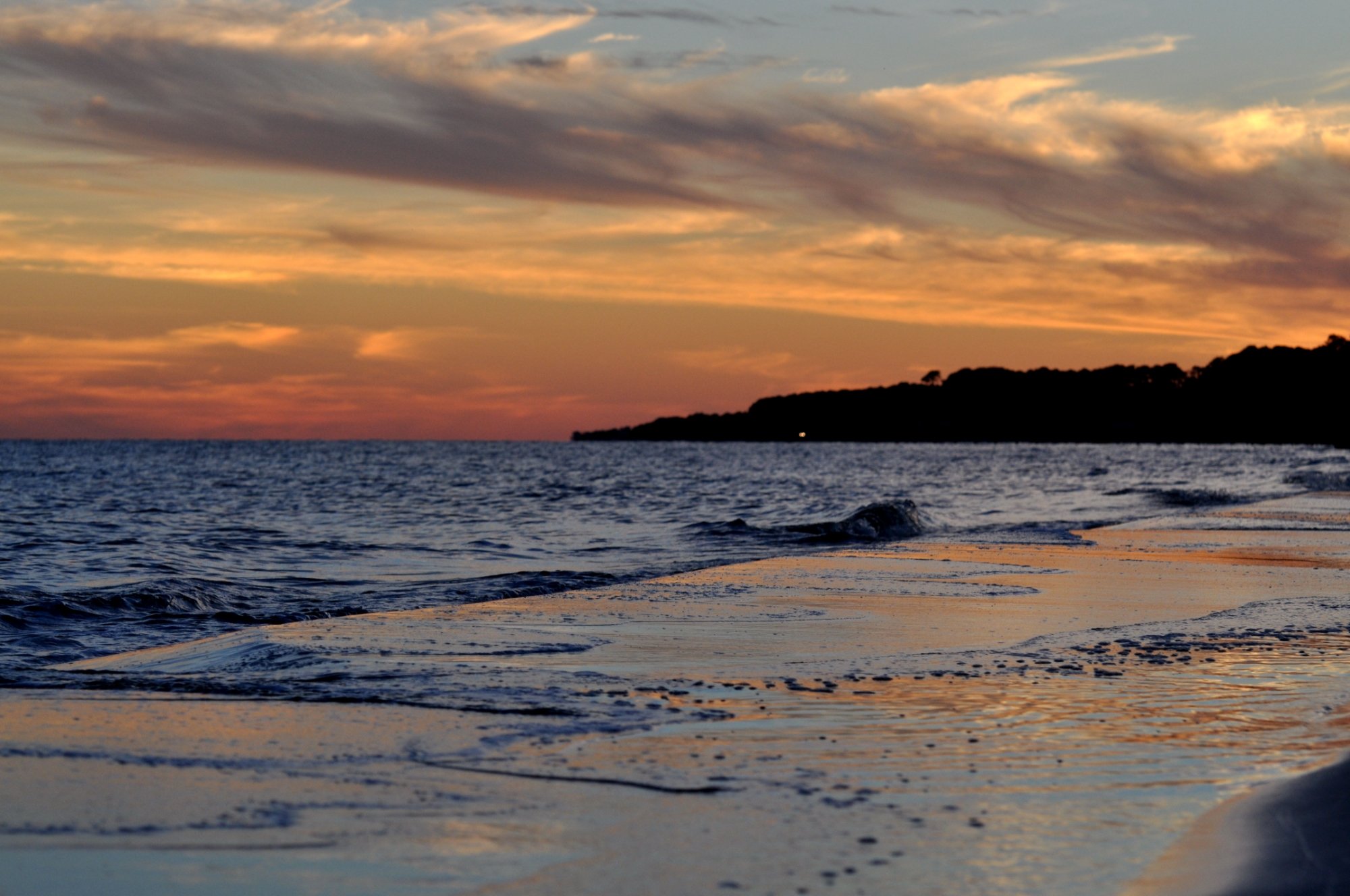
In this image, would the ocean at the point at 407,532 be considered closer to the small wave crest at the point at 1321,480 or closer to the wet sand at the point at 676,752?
the small wave crest at the point at 1321,480

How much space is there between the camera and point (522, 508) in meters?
34.9

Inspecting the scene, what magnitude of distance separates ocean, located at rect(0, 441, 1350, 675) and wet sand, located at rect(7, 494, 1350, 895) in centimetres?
225

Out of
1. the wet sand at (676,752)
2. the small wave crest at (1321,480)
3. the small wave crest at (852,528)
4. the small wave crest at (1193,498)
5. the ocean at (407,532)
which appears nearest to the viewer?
the wet sand at (676,752)

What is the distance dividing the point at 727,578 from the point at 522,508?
70.4 ft

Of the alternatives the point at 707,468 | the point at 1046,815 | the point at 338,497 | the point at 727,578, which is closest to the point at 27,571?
the point at 727,578

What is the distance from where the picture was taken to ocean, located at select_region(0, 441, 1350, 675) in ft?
41.3

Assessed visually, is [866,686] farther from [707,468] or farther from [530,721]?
[707,468]

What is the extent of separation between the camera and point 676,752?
5.51 meters

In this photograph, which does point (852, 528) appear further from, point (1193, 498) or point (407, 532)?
point (1193, 498)

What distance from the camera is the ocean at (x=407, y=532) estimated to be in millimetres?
12586

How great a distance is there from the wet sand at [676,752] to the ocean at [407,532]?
2248mm

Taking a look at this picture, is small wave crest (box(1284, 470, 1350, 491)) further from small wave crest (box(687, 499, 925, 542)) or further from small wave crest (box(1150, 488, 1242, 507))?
small wave crest (box(687, 499, 925, 542))

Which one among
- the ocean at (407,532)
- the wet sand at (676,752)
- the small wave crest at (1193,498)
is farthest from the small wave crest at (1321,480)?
the wet sand at (676,752)

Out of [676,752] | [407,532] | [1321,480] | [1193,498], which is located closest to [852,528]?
[407,532]
